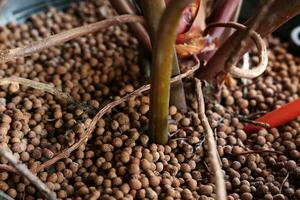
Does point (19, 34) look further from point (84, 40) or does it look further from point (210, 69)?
point (210, 69)

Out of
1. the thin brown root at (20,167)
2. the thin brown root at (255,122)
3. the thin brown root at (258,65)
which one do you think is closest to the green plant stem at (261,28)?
the thin brown root at (258,65)

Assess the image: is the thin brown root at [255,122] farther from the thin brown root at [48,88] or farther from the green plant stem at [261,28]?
the thin brown root at [48,88]

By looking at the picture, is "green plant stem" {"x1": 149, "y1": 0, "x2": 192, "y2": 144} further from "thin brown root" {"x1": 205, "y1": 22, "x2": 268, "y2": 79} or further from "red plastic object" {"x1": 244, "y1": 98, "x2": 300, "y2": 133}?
"red plastic object" {"x1": 244, "y1": 98, "x2": 300, "y2": 133}

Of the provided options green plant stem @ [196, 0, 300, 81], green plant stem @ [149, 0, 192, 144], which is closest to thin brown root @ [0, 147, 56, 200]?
green plant stem @ [149, 0, 192, 144]

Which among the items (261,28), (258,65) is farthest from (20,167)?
(261,28)

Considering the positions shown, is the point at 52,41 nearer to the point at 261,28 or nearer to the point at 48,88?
the point at 48,88
